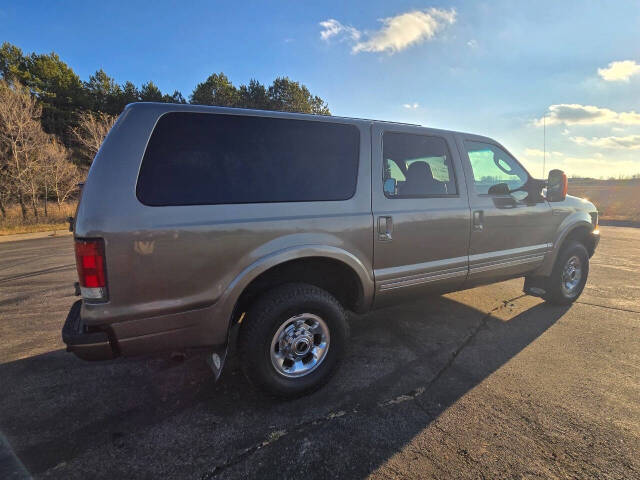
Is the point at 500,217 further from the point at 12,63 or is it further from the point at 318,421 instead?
the point at 12,63

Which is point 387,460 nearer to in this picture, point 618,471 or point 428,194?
point 618,471

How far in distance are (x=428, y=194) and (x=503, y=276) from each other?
1.43 metres

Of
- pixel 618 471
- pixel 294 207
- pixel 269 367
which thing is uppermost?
pixel 294 207

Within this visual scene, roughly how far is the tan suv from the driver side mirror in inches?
28.7

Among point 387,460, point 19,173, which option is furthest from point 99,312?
point 19,173

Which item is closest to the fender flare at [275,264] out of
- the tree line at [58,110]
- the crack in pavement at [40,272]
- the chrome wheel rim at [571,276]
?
the chrome wheel rim at [571,276]

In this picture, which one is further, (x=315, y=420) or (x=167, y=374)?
(x=167, y=374)

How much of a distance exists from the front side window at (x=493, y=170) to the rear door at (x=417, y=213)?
0.87 feet

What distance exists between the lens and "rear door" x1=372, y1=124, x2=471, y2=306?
266 cm

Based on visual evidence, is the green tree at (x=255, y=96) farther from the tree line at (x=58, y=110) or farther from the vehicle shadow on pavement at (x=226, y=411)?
the vehicle shadow on pavement at (x=226, y=411)

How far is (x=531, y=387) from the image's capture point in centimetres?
250

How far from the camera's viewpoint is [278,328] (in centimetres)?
225

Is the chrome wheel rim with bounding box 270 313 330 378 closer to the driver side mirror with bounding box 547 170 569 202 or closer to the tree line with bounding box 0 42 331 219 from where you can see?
the driver side mirror with bounding box 547 170 569 202

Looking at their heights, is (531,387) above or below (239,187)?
below
